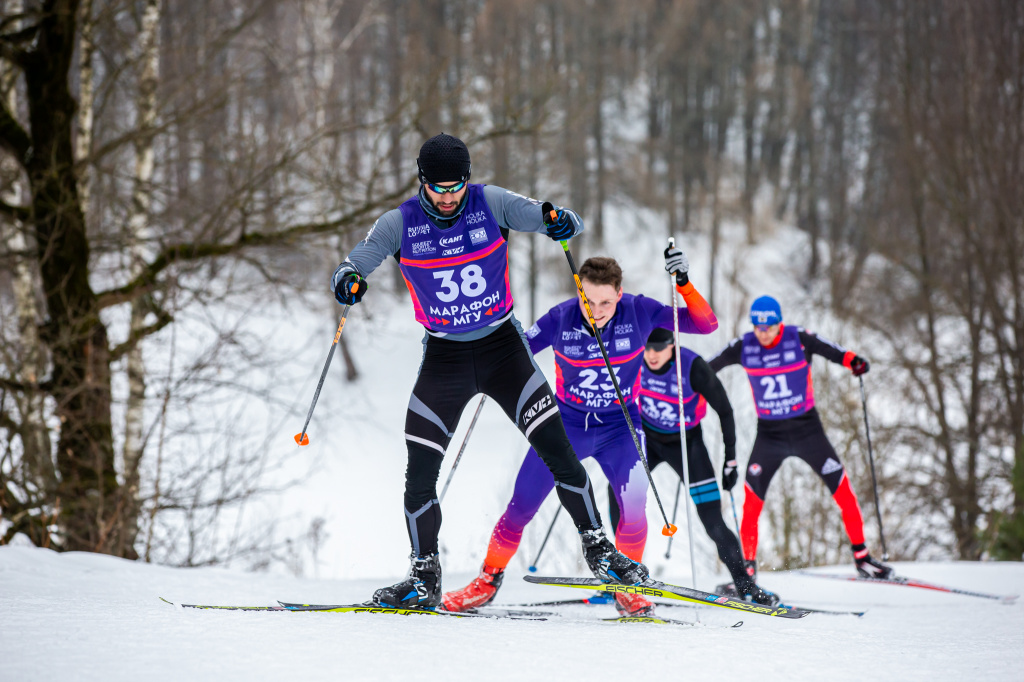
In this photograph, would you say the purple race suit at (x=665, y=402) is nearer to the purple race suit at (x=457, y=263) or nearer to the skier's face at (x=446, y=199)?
the purple race suit at (x=457, y=263)

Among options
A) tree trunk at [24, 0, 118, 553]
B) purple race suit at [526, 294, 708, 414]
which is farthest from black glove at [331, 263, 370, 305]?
tree trunk at [24, 0, 118, 553]

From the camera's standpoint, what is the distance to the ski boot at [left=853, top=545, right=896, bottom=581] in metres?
5.79

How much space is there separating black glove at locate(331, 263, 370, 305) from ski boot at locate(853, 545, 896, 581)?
455 centimetres

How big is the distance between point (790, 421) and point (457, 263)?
3489 millimetres

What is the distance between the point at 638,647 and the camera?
2.82 metres

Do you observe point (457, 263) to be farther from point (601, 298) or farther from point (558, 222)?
point (601, 298)

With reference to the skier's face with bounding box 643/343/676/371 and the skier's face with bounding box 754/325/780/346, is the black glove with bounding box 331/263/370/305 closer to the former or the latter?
the skier's face with bounding box 643/343/676/371

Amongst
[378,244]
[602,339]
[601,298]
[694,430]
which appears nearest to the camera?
[378,244]

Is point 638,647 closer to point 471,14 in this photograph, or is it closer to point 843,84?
point 471,14

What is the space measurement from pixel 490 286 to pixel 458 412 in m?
0.61

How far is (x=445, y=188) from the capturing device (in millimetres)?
3291

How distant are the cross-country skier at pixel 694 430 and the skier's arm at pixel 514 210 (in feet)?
5.76

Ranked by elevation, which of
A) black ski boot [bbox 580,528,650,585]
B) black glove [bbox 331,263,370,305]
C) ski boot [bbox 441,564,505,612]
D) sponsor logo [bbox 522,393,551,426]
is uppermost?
black glove [bbox 331,263,370,305]

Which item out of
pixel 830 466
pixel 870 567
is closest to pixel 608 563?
pixel 830 466
